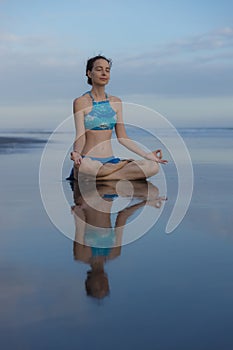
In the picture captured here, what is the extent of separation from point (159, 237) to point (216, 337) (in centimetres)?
152

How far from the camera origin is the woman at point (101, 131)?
6027 mm

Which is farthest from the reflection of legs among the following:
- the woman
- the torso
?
the torso

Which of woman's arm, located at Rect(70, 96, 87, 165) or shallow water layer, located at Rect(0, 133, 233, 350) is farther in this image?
woman's arm, located at Rect(70, 96, 87, 165)

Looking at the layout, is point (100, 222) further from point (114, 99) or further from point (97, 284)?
point (114, 99)

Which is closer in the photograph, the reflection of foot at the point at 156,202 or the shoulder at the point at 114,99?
the reflection of foot at the point at 156,202

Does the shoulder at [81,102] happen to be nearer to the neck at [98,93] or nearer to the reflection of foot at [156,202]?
the neck at [98,93]

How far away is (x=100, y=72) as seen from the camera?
20.1ft

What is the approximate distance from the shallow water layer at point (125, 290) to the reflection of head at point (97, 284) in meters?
0.02

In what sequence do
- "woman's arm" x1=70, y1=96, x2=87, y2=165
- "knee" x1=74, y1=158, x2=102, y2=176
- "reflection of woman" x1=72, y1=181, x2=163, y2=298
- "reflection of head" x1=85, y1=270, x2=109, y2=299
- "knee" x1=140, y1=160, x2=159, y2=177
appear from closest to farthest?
"reflection of head" x1=85, y1=270, x2=109, y2=299 → "reflection of woman" x1=72, y1=181, x2=163, y2=298 → "woman's arm" x1=70, y1=96, x2=87, y2=165 → "knee" x1=74, y1=158, x2=102, y2=176 → "knee" x1=140, y1=160, x2=159, y2=177

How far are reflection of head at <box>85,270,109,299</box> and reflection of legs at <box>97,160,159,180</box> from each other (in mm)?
3413

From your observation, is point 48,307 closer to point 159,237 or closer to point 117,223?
point 159,237

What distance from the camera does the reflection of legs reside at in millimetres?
6117

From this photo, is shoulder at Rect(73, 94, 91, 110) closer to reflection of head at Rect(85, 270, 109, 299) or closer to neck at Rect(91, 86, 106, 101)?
neck at Rect(91, 86, 106, 101)

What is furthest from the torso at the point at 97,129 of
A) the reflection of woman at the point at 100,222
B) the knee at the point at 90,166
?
the reflection of woman at the point at 100,222
